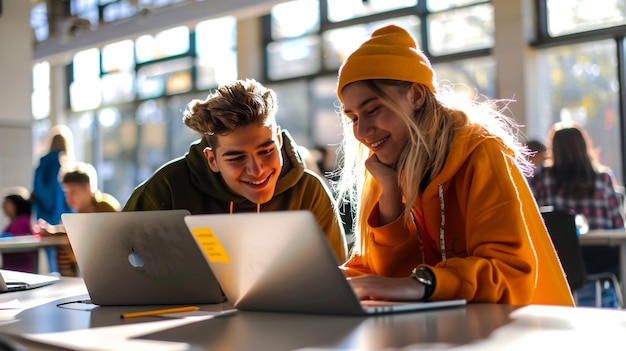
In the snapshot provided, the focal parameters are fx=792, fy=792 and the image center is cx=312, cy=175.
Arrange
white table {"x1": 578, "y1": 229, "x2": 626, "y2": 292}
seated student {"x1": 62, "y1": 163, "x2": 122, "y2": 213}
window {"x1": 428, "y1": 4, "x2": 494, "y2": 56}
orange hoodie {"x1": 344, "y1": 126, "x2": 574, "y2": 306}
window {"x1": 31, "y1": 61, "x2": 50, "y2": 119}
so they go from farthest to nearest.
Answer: window {"x1": 31, "y1": 61, "x2": 50, "y2": 119} < window {"x1": 428, "y1": 4, "x2": 494, "y2": 56} < seated student {"x1": 62, "y1": 163, "x2": 122, "y2": 213} < white table {"x1": 578, "y1": 229, "x2": 626, "y2": 292} < orange hoodie {"x1": 344, "y1": 126, "x2": 574, "y2": 306}

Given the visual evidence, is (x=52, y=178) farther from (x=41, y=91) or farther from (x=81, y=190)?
(x=41, y=91)

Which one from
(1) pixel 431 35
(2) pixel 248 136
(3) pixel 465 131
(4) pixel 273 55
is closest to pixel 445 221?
(3) pixel 465 131

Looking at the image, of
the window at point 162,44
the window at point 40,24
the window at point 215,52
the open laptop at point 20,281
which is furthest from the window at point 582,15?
the window at point 40,24

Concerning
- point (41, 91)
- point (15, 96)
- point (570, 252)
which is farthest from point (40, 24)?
point (570, 252)

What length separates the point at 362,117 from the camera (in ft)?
5.50

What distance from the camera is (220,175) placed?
215 centimetres

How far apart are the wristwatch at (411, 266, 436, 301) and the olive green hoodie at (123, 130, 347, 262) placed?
794mm

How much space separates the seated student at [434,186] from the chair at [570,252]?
1.54ft

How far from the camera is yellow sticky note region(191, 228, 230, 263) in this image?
127 centimetres

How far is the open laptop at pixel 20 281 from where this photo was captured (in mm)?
1822

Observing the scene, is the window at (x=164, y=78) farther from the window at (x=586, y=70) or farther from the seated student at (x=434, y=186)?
the seated student at (x=434, y=186)

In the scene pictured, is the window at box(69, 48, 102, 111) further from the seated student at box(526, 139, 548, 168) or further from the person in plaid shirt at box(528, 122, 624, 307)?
the person in plaid shirt at box(528, 122, 624, 307)

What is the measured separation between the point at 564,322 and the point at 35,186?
592cm

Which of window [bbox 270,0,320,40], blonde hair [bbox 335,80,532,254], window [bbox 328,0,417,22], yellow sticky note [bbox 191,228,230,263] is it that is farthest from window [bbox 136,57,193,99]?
yellow sticky note [bbox 191,228,230,263]
